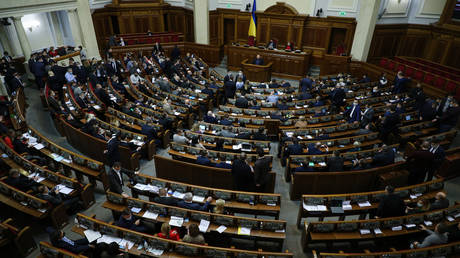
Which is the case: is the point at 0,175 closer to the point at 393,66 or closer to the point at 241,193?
the point at 241,193

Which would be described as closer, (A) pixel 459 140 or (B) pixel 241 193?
(B) pixel 241 193

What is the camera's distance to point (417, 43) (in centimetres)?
1758

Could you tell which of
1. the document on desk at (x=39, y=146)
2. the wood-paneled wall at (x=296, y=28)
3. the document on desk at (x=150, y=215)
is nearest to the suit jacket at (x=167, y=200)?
the document on desk at (x=150, y=215)

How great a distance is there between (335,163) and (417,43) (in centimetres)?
1488

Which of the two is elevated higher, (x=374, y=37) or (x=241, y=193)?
(x=374, y=37)

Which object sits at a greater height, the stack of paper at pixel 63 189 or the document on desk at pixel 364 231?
the stack of paper at pixel 63 189

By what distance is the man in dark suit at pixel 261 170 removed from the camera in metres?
6.91

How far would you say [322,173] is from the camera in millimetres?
7422

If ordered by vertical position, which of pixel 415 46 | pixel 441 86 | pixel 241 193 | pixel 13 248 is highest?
pixel 415 46

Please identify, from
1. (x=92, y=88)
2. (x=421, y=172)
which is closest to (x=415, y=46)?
(x=421, y=172)

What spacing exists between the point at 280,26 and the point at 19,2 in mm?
14822

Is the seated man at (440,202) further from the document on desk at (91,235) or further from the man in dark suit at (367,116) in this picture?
the document on desk at (91,235)

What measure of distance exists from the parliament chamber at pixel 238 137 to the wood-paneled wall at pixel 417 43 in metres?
0.07

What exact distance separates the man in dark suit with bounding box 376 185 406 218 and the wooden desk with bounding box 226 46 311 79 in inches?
488
